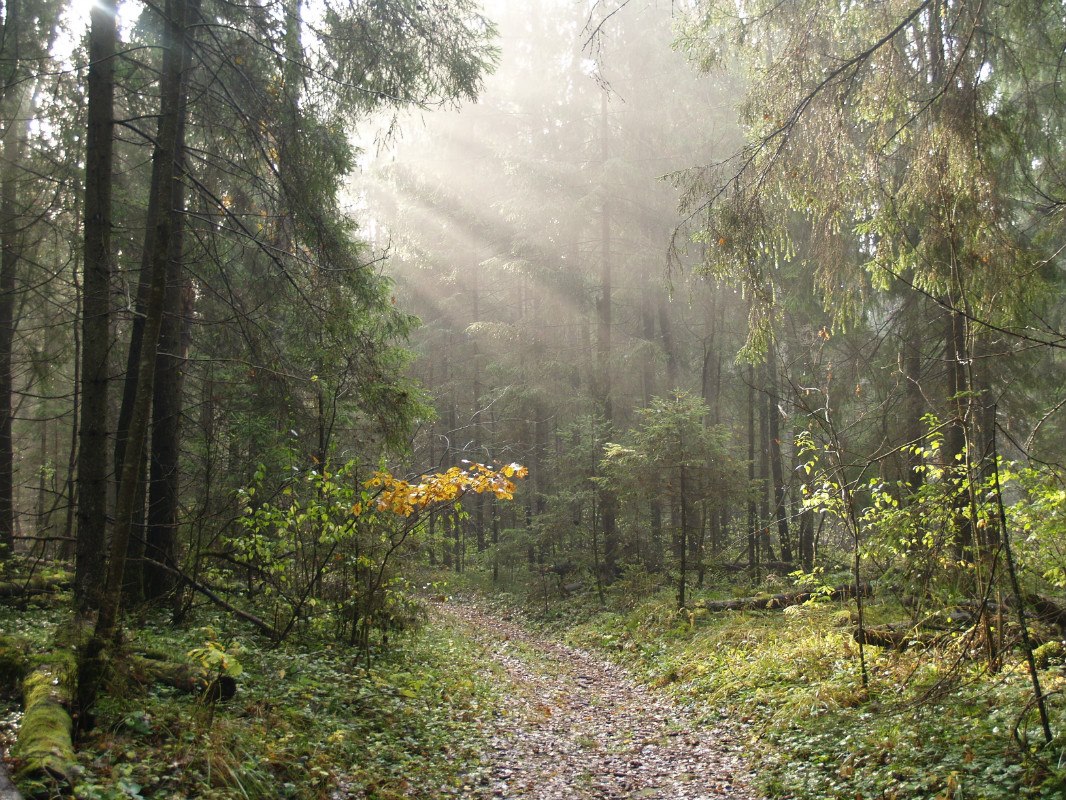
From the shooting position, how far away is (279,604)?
26.8 feet

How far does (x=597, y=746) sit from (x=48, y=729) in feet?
15.4

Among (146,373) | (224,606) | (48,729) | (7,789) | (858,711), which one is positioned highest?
(146,373)

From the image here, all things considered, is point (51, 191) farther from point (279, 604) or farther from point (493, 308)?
point (493, 308)

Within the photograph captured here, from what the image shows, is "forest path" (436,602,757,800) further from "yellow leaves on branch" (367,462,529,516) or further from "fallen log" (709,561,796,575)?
"fallen log" (709,561,796,575)

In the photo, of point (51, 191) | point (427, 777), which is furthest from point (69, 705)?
point (51, 191)

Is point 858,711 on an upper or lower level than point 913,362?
lower

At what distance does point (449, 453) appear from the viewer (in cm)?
941

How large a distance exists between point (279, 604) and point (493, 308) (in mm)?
18661

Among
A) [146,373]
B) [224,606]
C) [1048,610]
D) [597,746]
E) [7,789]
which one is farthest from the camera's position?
[224,606]

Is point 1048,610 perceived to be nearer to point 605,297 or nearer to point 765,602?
point 765,602

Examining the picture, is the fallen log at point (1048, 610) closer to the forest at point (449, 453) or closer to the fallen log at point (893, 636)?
the forest at point (449, 453)

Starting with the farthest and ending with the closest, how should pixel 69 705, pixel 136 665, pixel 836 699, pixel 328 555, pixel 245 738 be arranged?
1. pixel 328 555
2. pixel 836 699
3. pixel 136 665
4. pixel 245 738
5. pixel 69 705

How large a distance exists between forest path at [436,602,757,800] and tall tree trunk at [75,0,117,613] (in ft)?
11.2

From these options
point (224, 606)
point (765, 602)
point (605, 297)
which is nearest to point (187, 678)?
point (224, 606)
